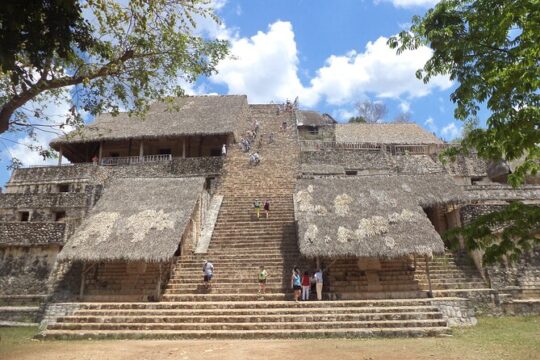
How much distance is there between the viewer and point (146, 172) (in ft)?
66.0

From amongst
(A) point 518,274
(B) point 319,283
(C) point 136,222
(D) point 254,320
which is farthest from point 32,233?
(A) point 518,274

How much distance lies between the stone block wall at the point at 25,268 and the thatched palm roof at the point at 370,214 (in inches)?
335

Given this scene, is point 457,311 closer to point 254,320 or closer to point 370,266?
point 370,266

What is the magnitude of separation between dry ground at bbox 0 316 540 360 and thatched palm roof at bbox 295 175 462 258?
2906mm

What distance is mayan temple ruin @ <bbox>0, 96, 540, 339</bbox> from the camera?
9836 mm

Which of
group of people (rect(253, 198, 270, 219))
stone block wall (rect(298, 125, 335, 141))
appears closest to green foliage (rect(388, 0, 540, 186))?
group of people (rect(253, 198, 270, 219))

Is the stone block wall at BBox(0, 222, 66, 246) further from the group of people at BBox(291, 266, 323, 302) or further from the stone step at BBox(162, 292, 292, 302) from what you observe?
the group of people at BBox(291, 266, 323, 302)

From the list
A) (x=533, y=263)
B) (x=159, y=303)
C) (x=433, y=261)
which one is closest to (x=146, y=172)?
(x=159, y=303)

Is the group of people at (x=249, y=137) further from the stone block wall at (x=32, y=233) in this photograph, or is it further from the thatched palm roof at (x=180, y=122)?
the stone block wall at (x=32, y=233)

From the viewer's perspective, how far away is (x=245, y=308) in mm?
10312

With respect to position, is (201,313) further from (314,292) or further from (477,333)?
(477,333)

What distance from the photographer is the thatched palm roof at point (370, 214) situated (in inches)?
452

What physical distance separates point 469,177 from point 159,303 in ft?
58.2

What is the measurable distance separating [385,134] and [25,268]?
23.9 metres
